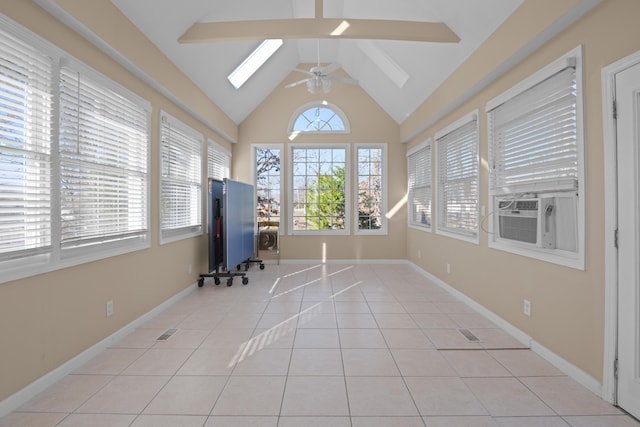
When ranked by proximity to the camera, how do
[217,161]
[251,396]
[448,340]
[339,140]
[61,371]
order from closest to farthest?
1. [251,396]
2. [61,371]
3. [448,340]
4. [217,161]
5. [339,140]

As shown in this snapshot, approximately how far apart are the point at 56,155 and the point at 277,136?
456cm

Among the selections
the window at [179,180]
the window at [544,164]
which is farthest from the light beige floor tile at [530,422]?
the window at [179,180]

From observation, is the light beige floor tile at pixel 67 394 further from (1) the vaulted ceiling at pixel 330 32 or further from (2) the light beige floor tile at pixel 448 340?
(1) the vaulted ceiling at pixel 330 32

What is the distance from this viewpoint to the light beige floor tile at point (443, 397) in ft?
6.25

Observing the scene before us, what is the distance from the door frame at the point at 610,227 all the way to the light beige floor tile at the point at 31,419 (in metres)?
3.23

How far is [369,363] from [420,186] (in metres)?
4.03

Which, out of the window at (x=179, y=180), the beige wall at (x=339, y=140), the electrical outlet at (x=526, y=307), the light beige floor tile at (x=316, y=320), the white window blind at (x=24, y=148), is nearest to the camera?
the white window blind at (x=24, y=148)

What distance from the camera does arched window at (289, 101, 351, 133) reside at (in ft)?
21.6

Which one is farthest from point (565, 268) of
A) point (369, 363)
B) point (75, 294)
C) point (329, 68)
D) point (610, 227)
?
point (75, 294)

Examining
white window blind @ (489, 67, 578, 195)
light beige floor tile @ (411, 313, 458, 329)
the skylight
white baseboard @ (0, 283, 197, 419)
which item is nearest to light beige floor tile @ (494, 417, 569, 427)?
light beige floor tile @ (411, 313, 458, 329)

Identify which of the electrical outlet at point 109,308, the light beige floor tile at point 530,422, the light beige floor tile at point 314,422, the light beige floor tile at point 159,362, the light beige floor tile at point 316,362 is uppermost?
the electrical outlet at point 109,308

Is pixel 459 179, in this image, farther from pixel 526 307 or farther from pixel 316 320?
pixel 316 320

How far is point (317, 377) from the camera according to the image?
2.27 metres

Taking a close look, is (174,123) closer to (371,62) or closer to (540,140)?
(371,62)
